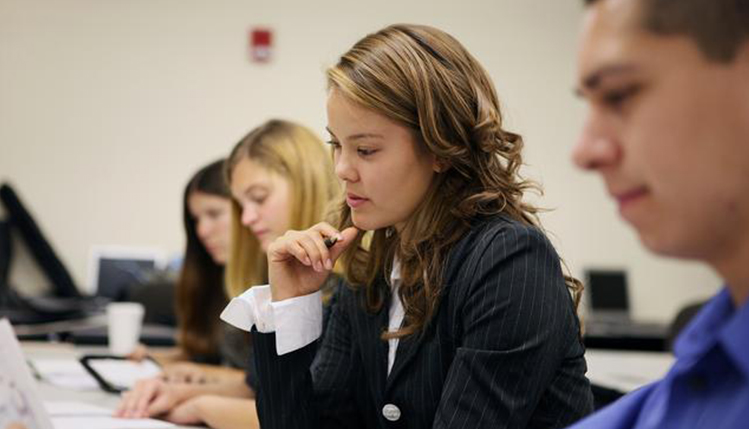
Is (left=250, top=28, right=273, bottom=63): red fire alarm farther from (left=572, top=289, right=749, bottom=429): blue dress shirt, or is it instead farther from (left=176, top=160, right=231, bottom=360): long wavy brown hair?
(left=572, top=289, right=749, bottom=429): blue dress shirt

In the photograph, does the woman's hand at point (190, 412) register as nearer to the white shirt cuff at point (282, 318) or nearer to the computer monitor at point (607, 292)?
the white shirt cuff at point (282, 318)

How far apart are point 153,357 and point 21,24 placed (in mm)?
2801

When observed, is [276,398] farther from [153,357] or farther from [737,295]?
[153,357]

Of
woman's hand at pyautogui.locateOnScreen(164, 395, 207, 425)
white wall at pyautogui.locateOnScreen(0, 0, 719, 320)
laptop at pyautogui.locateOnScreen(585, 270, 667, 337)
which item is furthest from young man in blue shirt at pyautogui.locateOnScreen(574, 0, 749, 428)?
laptop at pyautogui.locateOnScreen(585, 270, 667, 337)

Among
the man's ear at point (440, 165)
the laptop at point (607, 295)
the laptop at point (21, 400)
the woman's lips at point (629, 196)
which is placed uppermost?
the woman's lips at point (629, 196)

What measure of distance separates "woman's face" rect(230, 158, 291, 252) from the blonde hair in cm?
1

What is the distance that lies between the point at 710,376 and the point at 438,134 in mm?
644

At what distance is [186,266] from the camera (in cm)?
245

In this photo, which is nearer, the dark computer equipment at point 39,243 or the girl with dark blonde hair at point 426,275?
the girl with dark blonde hair at point 426,275

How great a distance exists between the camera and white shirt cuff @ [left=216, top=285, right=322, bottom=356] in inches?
52.2

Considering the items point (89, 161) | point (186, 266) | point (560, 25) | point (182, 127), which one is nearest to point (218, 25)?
point (182, 127)

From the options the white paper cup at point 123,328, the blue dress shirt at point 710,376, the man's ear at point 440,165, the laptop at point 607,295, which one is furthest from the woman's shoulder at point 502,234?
the laptop at point 607,295

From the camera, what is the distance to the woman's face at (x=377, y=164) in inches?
49.5

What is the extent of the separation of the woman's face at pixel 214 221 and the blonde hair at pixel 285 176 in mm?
205
